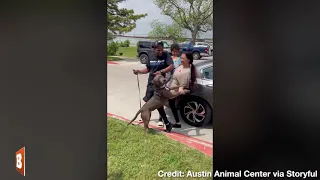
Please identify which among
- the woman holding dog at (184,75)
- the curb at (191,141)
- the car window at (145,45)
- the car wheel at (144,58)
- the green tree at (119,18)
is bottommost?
the curb at (191,141)

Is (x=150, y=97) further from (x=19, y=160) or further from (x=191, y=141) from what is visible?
(x=19, y=160)

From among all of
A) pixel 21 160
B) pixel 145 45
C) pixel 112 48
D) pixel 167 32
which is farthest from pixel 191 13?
pixel 21 160

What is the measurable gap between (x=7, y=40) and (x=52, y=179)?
4.01 ft

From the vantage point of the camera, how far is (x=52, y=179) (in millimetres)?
2283

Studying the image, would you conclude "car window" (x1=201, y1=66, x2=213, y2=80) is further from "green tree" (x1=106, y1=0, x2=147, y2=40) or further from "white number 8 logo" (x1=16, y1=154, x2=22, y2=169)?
"white number 8 logo" (x1=16, y1=154, x2=22, y2=169)

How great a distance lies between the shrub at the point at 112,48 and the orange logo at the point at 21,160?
1.09 m

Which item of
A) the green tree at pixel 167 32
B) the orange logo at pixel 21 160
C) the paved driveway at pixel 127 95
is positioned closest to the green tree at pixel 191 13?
the green tree at pixel 167 32

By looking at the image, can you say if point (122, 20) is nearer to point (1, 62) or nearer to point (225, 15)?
point (225, 15)

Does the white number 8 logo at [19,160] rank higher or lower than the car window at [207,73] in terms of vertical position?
lower

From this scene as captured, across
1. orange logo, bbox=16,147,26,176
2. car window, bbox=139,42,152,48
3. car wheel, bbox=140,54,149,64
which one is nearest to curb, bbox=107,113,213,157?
car wheel, bbox=140,54,149,64

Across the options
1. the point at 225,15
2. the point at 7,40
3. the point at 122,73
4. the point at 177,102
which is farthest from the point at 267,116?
the point at 7,40

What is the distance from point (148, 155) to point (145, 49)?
0.87m

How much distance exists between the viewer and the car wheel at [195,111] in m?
2.17

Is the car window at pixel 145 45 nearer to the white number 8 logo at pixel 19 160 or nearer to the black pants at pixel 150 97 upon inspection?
the black pants at pixel 150 97
